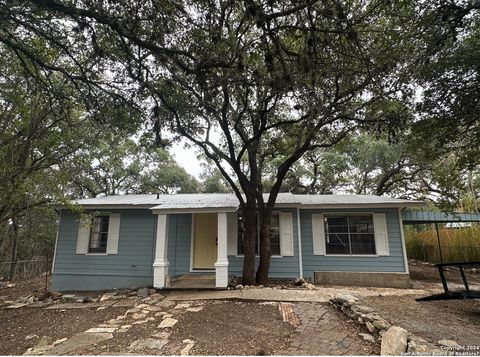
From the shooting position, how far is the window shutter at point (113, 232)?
906 cm

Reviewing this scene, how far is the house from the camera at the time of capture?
8609mm

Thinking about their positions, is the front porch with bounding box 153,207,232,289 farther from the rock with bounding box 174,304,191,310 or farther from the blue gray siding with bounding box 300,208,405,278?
the blue gray siding with bounding box 300,208,405,278

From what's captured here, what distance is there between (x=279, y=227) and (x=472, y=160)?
5.25 metres

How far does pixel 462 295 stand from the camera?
202 inches

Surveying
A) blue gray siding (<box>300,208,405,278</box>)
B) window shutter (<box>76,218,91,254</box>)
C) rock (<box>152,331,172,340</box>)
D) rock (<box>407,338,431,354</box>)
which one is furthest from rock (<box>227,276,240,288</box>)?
window shutter (<box>76,218,91,254</box>)

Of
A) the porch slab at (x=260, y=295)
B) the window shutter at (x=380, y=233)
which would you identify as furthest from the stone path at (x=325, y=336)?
the window shutter at (x=380, y=233)

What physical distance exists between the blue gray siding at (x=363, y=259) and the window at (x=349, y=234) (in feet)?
0.75

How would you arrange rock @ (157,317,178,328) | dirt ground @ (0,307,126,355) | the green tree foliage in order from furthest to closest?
1. the green tree foliage
2. rock @ (157,317,178,328)
3. dirt ground @ (0,307,126,355)

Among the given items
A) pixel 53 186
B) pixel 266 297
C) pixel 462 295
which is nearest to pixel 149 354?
pixel 266 297

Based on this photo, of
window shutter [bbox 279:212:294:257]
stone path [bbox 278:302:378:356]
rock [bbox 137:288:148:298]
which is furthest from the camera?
window shutter [bbox 279:212:294:257]

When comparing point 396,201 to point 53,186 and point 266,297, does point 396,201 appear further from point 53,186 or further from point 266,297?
point 53,186

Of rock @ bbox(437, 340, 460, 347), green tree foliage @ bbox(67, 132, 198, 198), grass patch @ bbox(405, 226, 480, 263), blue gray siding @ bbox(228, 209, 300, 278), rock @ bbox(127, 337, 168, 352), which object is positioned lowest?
rock @ bbox(127, 337, 168, 352)

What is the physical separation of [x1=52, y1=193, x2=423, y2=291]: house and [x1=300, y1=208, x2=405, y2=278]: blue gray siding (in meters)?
0.03

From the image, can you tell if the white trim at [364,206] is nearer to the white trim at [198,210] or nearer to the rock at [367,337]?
the white trim at [198,210]
